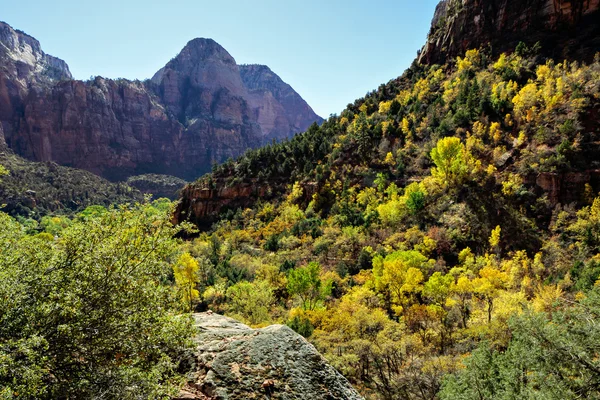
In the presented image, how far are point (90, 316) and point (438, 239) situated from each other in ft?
147

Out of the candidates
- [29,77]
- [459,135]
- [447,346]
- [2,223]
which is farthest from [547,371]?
[29,77]

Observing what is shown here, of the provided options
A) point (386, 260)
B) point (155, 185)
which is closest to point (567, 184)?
point (386, 260)

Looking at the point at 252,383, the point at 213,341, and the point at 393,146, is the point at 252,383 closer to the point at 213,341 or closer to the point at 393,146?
the point at 213,341

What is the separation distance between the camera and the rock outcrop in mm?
6531

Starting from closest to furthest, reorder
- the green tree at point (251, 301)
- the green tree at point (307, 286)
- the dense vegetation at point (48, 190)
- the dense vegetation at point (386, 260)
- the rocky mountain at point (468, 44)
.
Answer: the dense vegetation at point (386, 260)
the green tree at point (251, 301)
the green tree at point (307, 286)
the rocky mountain at point (468, 44)
the dense vegetation at point (48, 190)

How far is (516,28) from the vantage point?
7112 centimetres

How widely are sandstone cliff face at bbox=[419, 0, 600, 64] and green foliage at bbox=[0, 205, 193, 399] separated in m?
76.6

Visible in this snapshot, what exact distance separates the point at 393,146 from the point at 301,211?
2303 cm

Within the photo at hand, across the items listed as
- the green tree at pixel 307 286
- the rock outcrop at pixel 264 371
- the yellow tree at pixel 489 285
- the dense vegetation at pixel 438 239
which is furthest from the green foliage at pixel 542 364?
the green tree at pixel 307 286

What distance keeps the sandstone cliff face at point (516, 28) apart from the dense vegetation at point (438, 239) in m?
5.15

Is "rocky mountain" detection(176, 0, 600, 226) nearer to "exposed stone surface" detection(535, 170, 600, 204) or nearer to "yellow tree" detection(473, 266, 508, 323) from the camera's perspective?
Result: "exposed stone surface" detection(535, 170, 600, 204)

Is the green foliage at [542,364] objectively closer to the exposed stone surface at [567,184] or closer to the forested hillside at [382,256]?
the forested hillside at [382,256]

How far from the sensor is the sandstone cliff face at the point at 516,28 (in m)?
61.4

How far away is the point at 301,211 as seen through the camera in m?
64.8
